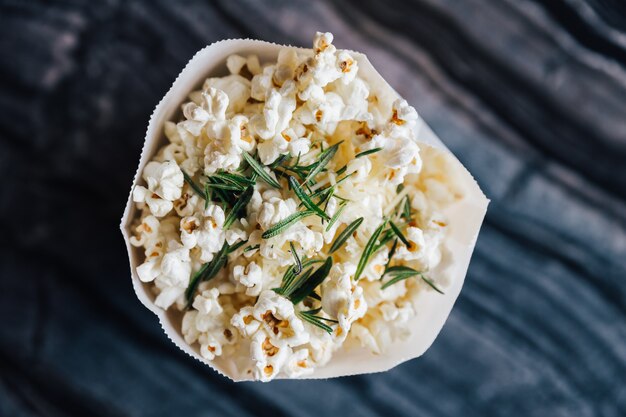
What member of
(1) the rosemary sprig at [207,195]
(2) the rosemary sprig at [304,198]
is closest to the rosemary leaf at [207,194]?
(1) the rosemary sprig at [207,195]

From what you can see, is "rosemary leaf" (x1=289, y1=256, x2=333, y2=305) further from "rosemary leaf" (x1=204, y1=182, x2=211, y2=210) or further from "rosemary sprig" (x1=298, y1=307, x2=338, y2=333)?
"rosemary leaf" (x1=204, y1=182, x2=211, y2=210)

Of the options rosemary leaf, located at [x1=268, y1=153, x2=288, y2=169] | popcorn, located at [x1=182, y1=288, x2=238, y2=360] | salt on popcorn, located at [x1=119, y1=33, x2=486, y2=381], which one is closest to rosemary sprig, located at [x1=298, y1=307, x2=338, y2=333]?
salt on popcorn, located at [x1=119, y1=33, x2=486, y2=381]

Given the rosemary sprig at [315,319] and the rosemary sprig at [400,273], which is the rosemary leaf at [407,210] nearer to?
the rosemary sprig at [400,273]

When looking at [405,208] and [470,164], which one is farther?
[470,164]

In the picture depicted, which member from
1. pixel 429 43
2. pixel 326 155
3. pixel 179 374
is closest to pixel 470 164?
pixel 429 43

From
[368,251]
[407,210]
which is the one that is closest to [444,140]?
[407,210]

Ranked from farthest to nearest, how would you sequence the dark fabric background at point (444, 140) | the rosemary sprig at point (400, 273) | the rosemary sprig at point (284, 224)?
the dark fabric background at point (444, 140) < the rosemary sprig at point (400, 273) < the rosemary sprig at point (284, 224)

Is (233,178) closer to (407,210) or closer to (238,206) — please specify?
(238,206)

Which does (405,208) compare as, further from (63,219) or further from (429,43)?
(63,219)
